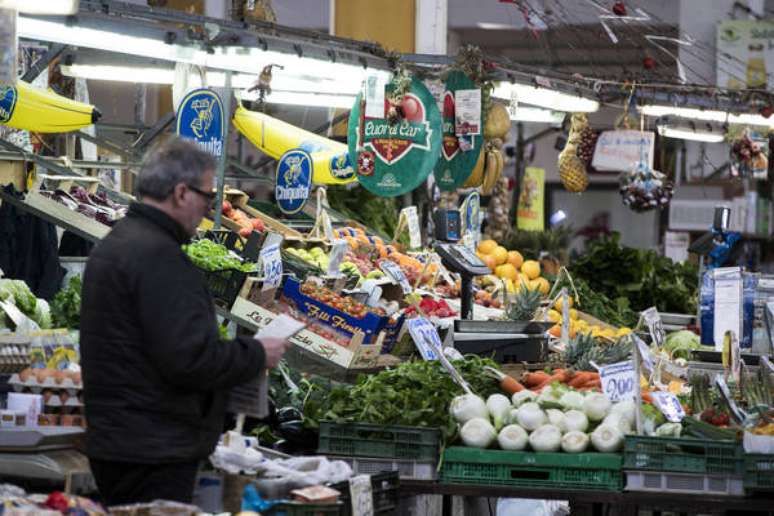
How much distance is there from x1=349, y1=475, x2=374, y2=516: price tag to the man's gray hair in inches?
49.0

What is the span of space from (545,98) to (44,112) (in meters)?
3.84

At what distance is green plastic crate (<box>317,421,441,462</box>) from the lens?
16.9ft

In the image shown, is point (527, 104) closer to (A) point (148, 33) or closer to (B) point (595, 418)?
(A) point (148, 33)

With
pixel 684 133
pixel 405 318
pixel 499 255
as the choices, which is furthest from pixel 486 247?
pixel 405 318

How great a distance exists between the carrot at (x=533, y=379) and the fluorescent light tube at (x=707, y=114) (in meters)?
5.77

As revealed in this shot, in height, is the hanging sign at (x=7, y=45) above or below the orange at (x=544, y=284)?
above

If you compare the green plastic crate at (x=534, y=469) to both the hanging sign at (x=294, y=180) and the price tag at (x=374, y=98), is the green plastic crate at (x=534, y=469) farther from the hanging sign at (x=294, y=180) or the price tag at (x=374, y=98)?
the hanging sign at (x=294, y=180)

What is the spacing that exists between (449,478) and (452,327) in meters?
2.16

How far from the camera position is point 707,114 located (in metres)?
12.1

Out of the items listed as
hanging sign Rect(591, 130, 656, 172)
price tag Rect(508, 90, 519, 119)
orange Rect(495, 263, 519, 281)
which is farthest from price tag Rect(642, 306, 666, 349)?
hanging sign Rect(591, 130, 656, 172)

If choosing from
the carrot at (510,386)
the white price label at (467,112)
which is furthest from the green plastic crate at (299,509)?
the white price label at (467,112)

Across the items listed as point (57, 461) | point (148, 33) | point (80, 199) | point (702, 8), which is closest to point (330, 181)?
point (80, 199)

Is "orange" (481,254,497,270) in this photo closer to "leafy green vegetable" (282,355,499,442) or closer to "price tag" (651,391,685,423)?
"leafy green vegetable" (282,355,499,442)

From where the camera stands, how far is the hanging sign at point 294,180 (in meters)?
8.93
